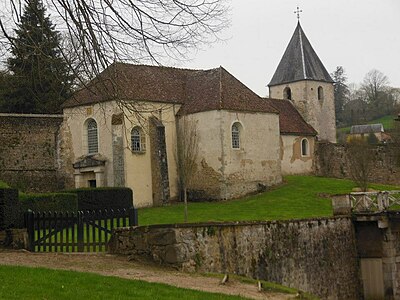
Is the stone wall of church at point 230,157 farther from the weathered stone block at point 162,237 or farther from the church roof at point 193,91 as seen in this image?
the weathered stone block at point 162,237

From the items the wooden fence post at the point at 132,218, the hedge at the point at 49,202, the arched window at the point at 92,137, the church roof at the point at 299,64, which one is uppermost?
the church roof at the point at 299,64

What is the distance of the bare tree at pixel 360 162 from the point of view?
38.4m

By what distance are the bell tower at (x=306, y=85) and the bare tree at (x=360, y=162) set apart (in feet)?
10.6

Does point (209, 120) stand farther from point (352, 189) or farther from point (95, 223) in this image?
point (95, 223)

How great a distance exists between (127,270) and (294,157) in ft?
109

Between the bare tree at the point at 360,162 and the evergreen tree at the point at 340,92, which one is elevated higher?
the evergreen tree at the point at 340,92

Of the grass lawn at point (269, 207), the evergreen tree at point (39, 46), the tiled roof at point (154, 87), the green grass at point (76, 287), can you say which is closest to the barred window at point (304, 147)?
the grass lawn at point (269, 207)

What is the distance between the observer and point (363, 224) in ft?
83.9

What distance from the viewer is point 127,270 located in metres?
13.3

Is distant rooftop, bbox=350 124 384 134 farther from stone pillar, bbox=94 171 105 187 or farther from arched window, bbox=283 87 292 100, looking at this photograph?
stone pillar, bbox=94 171 105 187

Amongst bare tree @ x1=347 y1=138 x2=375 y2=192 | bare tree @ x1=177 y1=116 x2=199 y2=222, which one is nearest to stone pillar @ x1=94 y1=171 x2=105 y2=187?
bare tree @ x1=177 y1=116 x2=199 y2=222

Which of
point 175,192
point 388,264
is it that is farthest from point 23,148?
point 388,264

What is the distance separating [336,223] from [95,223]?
35.2ft

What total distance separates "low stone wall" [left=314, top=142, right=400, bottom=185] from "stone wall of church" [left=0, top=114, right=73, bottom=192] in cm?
1839
